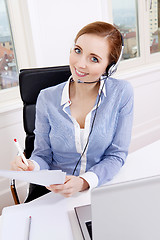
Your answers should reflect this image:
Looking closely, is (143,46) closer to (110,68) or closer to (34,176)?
(110,68)

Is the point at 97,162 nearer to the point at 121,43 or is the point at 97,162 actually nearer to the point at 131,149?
the point at 121,43

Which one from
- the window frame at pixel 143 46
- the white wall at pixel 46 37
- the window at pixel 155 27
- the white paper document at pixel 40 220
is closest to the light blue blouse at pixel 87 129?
the white paper document at pixel 40 220

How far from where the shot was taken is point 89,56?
3.38ft

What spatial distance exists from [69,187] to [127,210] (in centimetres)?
42

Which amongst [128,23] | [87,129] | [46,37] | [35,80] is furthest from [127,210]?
[128,23]

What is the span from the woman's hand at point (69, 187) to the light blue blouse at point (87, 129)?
18cm

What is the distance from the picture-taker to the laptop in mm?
505

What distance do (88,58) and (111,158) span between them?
0.41m

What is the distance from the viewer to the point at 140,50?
2715 millimetres

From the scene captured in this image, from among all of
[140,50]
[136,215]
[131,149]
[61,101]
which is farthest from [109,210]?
[140,50]

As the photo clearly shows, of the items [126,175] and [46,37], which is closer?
[126,175]

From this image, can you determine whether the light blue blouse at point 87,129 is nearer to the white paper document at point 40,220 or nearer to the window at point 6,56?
the white paper document at point 40,220

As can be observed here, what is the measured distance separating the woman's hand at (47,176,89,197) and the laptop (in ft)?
1.22

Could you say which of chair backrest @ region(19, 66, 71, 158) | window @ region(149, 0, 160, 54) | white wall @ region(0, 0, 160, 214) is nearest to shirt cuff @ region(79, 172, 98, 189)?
chair backrest @ region(19, 66, 71, 158)
